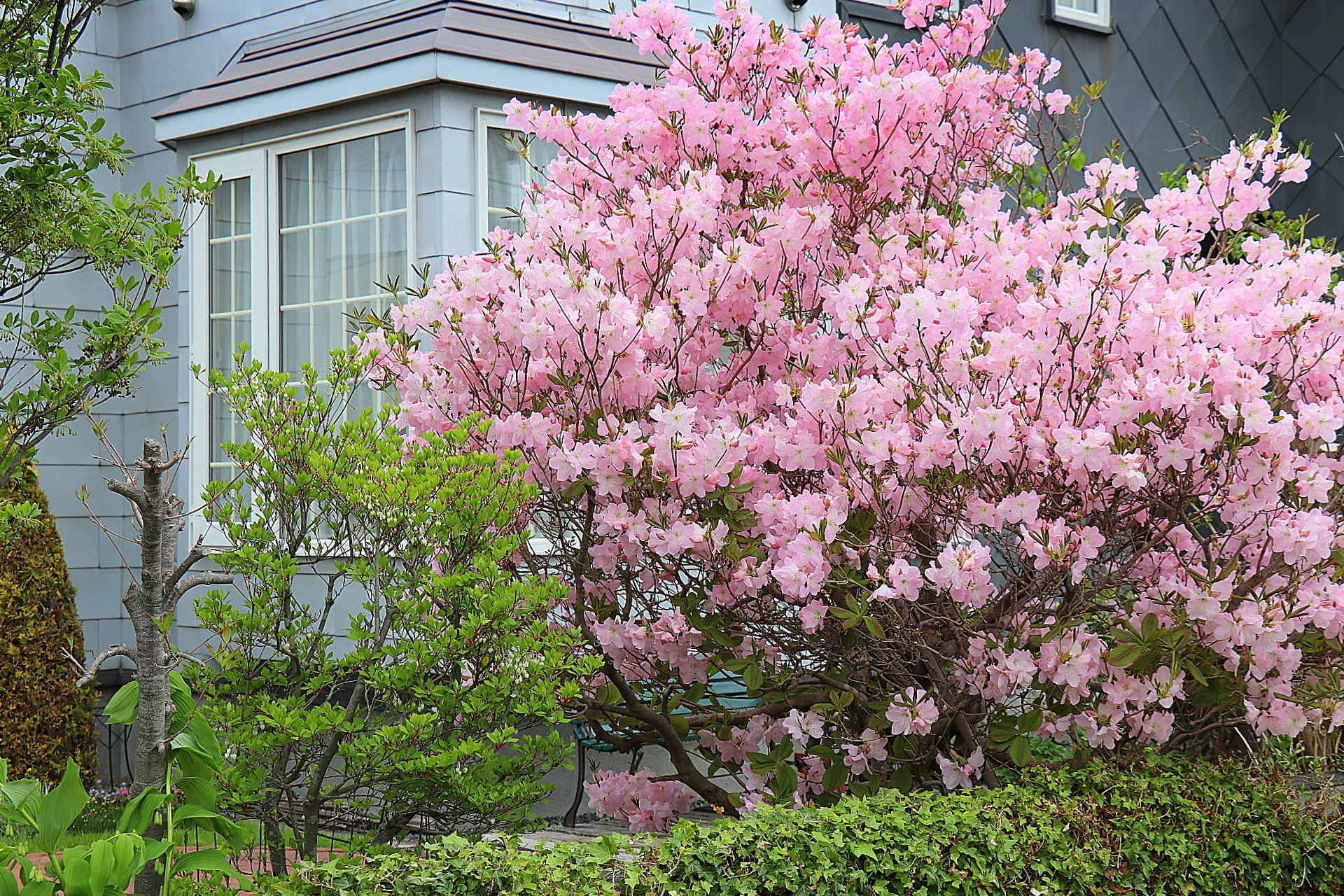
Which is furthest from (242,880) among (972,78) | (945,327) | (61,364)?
(972,78)

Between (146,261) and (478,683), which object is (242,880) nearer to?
(478,683)

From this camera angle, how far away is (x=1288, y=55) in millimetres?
9406

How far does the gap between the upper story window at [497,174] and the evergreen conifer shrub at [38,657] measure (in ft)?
8.98

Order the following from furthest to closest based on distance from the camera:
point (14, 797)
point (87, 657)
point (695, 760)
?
point (87, 657)
point (695, 760)
point (14, 797)

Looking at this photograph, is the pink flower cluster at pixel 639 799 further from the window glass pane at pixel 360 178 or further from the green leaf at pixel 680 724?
the window glass pane at pixel 360 178

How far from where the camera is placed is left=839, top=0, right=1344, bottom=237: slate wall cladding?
869cm

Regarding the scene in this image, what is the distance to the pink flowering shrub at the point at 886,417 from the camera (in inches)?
134

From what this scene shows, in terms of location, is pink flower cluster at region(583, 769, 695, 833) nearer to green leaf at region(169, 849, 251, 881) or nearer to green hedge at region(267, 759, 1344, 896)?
green hedge at region(267, 759, 1344, 896)

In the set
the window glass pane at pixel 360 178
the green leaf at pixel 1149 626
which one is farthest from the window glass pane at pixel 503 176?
the green leaf at pixel 1149 626

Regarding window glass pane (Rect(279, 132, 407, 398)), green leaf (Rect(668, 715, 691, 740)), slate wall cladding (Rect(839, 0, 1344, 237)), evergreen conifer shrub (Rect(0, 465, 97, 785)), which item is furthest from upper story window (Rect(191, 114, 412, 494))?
slate wall cladding (Rect(839, 0, 1344, 237))

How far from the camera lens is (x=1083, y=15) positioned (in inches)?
339

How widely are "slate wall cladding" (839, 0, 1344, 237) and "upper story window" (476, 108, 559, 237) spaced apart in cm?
408

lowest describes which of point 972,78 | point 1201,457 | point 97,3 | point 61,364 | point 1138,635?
point 1138,635

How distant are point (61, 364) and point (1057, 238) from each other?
297 cm
